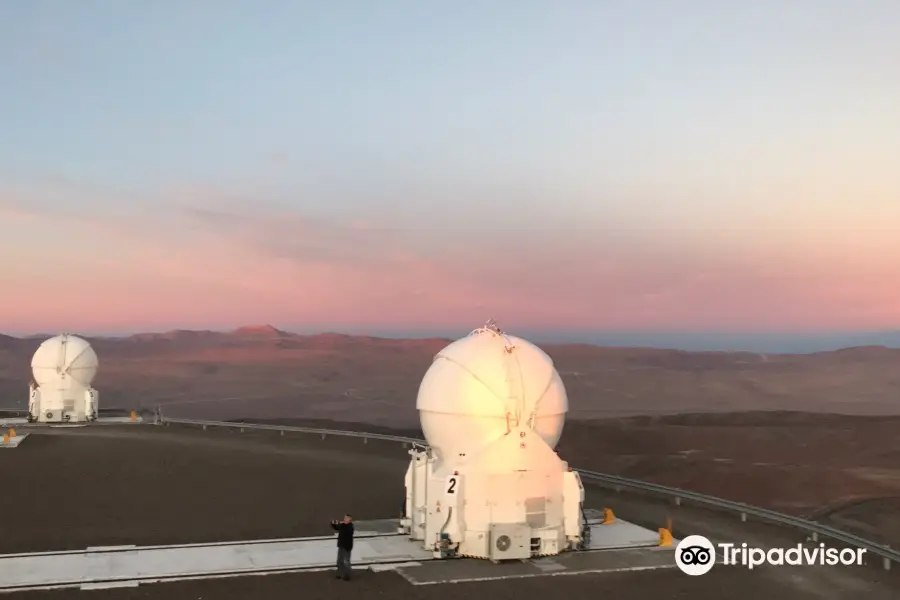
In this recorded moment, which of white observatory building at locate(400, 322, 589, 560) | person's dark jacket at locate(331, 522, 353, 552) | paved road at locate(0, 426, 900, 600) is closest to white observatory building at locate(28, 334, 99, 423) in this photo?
paved road at locate(0, 426, 900, 600)

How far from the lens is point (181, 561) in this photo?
17.5m

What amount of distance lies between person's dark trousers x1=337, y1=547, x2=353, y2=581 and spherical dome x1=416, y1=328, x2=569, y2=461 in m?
3.80

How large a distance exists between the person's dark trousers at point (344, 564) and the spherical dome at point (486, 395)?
3.80m

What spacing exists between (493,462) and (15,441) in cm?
3256

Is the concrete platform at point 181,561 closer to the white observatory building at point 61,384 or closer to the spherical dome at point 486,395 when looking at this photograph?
the spherical dome at point 486,395

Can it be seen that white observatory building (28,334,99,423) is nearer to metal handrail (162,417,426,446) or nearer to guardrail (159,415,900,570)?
metal handrail (162,417,426,446)

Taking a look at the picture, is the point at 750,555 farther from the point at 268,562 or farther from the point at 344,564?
the point at 268,562

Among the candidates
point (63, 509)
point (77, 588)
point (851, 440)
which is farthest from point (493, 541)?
point (851, 440)

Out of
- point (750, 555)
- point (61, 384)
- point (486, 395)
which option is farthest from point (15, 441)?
point (750, 555)

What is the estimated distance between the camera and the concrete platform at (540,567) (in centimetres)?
1661

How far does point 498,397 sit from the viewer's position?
18.6 m

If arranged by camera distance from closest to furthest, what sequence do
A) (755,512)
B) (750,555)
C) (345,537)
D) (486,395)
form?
(345,537) < (750,555) < (486,395) < (755,512)

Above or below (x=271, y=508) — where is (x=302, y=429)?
below

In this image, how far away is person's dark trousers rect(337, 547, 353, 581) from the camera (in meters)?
16.2
